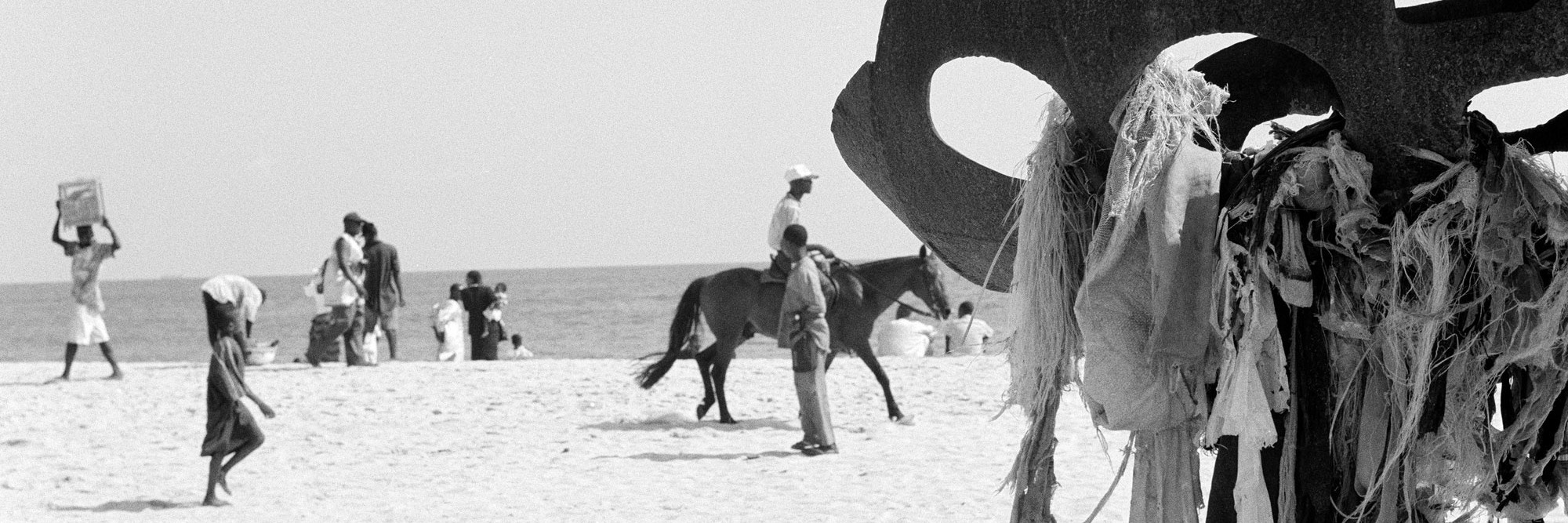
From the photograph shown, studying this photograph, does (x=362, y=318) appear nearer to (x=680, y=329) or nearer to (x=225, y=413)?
(x=680, y=329)

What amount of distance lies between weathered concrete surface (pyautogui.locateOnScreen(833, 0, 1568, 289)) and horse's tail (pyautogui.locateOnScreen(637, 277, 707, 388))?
757 centimetres

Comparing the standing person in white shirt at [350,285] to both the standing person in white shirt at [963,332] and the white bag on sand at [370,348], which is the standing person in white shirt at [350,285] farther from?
the standing person in white shirt at [963,332]

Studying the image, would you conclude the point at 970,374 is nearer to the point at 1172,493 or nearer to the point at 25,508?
the point at 25,508

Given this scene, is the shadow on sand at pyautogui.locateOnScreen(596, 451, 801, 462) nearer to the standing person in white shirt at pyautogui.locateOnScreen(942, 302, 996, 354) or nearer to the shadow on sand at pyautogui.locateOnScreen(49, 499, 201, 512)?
the shadow on sand at pyautogui.locateOnScreen(49, 499, 201, 512)

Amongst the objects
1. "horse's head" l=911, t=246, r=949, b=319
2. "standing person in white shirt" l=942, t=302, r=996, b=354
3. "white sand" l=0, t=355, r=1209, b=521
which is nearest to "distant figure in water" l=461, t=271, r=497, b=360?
"white sand" l=0, t=355, r=1209, b=521

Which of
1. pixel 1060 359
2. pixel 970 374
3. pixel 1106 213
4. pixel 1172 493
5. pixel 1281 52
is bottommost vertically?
pixel 970 374

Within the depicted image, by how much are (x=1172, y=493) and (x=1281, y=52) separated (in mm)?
1380

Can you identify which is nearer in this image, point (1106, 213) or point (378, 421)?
point (1106, 213)

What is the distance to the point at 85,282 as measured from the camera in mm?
13445

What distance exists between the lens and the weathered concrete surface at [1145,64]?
2564 mm

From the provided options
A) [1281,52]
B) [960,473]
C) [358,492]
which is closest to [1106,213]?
[1281,52]

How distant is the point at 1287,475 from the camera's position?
284 cm

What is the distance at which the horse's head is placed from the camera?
11.5m

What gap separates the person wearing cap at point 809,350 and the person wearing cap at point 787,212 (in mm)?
1507
